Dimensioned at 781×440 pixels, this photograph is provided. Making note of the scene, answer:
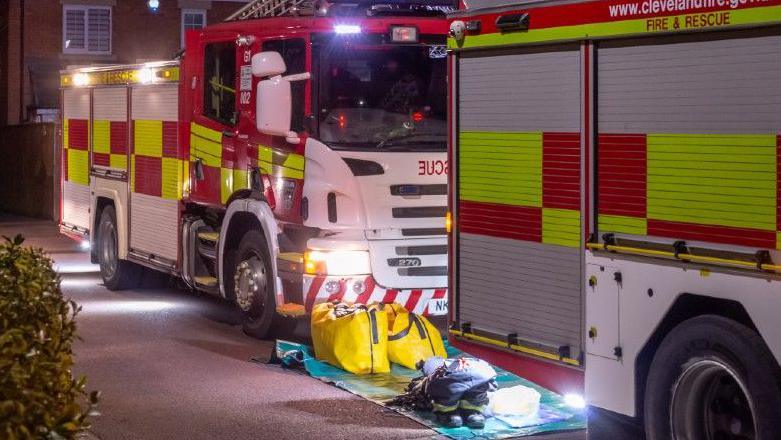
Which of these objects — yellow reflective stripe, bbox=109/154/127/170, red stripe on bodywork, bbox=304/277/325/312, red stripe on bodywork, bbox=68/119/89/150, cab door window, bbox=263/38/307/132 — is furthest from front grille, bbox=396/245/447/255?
red stripe on bodywork, bbox=68/119/89/150

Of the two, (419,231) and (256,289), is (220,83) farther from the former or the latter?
(419,231)

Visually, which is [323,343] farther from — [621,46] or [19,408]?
[19,408]

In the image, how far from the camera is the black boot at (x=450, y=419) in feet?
25.6

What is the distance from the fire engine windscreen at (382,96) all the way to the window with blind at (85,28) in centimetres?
2853

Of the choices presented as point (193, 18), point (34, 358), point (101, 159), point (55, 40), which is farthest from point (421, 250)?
point (55, 40)

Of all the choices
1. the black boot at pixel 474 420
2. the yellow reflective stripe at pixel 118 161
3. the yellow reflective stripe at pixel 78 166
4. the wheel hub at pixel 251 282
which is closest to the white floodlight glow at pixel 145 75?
the yellow reflective stripe at pixel 118 161

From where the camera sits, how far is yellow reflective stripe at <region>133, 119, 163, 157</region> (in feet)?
42.1

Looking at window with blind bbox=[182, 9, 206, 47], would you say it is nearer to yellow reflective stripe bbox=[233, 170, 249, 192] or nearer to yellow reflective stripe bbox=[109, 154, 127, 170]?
yellow reflective stripe bbox=[109, 154, 127, 170]

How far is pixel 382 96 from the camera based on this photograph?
10.4m

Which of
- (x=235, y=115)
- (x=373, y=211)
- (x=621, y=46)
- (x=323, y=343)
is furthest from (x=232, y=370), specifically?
(x=621, y=46)

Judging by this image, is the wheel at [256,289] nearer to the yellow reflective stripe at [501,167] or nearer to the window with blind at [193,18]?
the yellow reflective stripe at [501,167]

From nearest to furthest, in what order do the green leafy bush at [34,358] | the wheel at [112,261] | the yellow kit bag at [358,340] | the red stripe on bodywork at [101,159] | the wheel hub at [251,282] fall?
the green leafy bush at [34,358], the yellow kit bag at [358,340], the wheel hub at [251,282], the wheel at [112,261], the red stripe on bodywork at [101,159]

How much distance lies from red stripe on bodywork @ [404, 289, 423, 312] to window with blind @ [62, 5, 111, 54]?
28.9 metres

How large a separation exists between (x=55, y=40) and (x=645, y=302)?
33.5 meters
